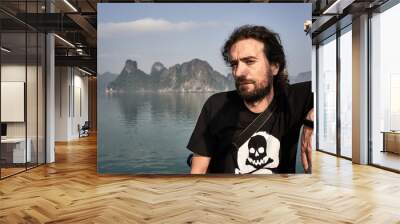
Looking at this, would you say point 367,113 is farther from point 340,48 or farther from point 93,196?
point 93,196

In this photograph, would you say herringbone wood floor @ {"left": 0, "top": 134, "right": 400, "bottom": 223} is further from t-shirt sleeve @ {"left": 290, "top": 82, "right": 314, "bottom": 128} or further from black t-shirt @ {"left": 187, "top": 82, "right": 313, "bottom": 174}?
t-shirt sleeve @ {"left": 290, "top": 82, "right": 314, "bottom": 128}

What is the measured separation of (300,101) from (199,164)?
1874 millimetres

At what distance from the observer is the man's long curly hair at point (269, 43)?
649cm

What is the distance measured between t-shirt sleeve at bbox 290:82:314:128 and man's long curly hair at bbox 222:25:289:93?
0.20m

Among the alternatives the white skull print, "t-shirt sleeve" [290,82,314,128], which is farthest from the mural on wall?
the white skull print

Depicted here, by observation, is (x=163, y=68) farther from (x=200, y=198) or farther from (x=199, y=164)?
(x=200, y=198)

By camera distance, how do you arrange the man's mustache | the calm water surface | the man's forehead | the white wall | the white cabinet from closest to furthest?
the man's forehead, the man's mustache, the calm water surface, the white cabinet, the white wall

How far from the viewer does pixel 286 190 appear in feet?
18.6

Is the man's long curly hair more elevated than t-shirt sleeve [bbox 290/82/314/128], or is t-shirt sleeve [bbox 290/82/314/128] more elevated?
the man's long curly hair

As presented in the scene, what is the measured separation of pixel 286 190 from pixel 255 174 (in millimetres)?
976

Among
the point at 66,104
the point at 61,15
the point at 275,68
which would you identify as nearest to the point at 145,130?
the point at 275,68

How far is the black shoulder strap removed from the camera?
6.39 metres

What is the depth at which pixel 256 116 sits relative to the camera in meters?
6.45

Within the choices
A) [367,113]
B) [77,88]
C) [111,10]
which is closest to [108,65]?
[111,10]
